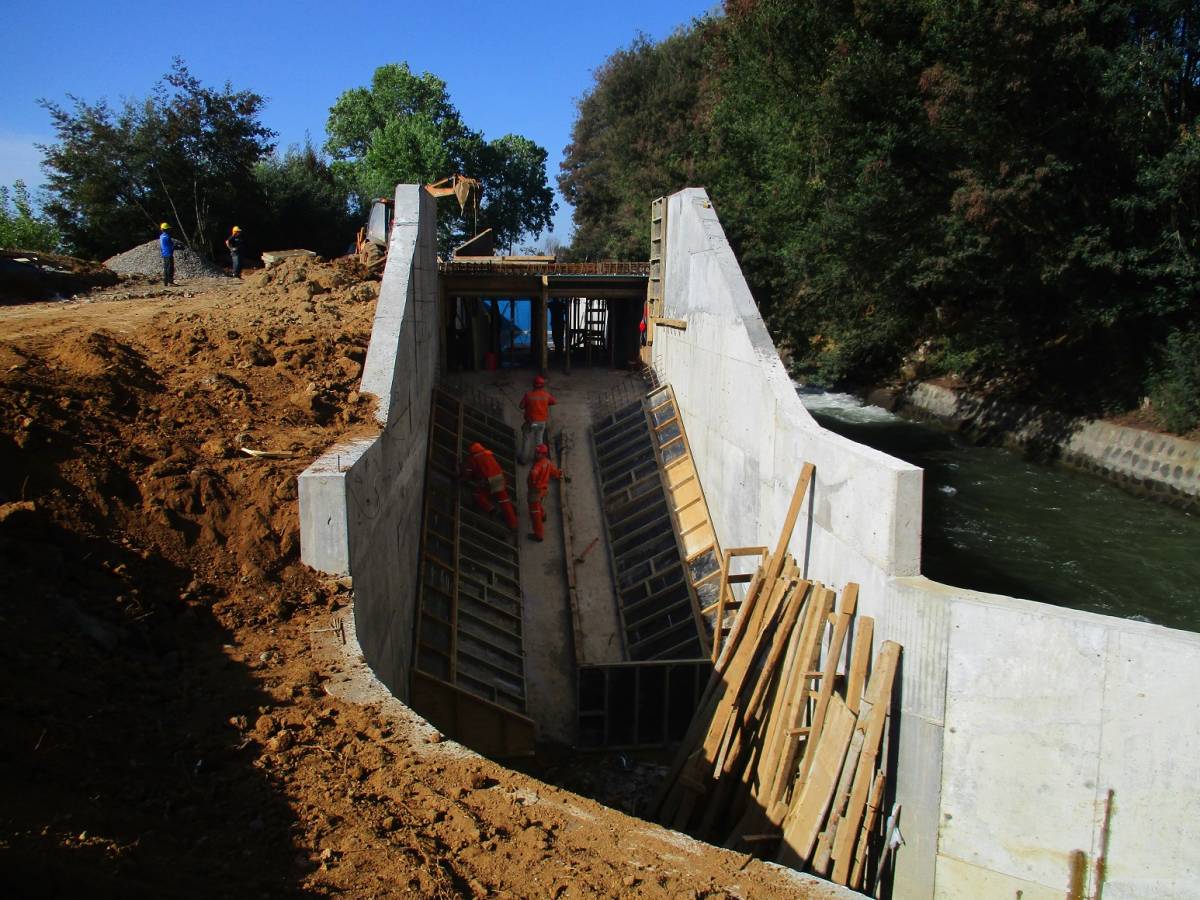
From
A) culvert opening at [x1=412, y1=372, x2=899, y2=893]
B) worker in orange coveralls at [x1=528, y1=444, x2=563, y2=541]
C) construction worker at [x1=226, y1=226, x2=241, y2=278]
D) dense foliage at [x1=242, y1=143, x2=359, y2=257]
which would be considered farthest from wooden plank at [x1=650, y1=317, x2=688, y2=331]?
dense foliage at [x1=242, y1=143, x2=359, y2=257]

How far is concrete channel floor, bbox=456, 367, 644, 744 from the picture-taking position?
11656 millimetres

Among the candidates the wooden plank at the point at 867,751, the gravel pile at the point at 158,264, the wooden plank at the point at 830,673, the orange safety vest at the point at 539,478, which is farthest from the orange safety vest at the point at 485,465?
the gravel pile at the point at 158,264

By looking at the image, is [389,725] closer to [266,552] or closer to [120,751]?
[120,751]

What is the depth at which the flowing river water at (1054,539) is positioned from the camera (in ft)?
47.5

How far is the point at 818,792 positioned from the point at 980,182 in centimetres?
1650

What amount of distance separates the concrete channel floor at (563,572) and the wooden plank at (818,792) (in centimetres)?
412

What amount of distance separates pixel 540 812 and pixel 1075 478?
20.7 metres

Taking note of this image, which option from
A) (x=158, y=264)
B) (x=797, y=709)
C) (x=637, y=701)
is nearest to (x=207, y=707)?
(x=797, y=709)

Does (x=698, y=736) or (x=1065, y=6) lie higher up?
(x=1065, y=6)

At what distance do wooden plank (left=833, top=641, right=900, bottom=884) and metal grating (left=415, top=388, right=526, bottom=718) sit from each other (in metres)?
4.70

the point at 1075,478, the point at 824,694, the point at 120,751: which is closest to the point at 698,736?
the point at 824,694

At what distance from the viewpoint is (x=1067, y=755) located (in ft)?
21.6

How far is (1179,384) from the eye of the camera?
1992 centimetres

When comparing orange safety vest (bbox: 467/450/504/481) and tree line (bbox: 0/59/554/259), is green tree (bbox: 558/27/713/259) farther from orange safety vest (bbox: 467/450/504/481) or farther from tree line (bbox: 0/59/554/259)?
orange safety vest (bbox: 467/450/504/481)
